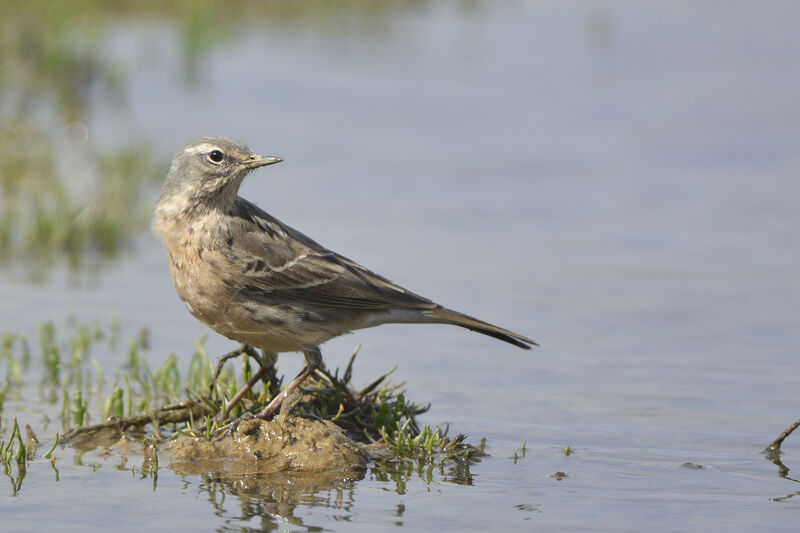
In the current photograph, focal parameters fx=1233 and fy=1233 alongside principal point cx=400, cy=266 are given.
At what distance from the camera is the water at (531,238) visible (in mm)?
6891

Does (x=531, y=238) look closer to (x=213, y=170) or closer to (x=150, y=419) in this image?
(x=213, y=170)

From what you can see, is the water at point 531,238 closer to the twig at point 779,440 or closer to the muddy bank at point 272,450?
the twig at point 779,440

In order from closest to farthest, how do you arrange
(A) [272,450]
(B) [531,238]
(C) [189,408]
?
1. (A) [272,450]
2. (C) [189,408]
3. (B) [531,238]

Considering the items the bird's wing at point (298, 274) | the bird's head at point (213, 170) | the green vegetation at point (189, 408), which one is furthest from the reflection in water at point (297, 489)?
the bird's head at point (213, 170)

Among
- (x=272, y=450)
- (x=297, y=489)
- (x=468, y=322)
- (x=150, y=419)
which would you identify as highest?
(x=468, y=322)

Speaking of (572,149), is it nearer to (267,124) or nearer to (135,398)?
(267,124)

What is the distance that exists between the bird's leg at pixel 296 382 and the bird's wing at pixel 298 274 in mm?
325

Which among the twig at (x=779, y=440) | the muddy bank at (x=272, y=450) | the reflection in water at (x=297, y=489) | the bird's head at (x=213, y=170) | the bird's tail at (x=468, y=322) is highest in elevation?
the bird's head at (x=213, y=170)

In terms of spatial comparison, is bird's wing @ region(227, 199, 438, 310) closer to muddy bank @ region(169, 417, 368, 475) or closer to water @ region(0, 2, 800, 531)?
muddy bank @ region(169, 417, 368, 475)

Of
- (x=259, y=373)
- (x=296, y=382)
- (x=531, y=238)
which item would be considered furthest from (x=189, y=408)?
(x=531, y=238)

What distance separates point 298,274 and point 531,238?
515 cm

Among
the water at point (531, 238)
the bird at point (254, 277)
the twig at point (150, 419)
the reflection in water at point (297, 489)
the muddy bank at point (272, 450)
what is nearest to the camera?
the reflection in water at point (297, 489)

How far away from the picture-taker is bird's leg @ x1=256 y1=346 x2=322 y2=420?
24.2ft

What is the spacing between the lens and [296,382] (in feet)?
24.3
